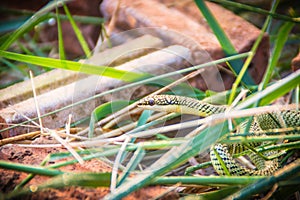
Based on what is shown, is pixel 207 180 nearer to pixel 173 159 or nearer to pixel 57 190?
pixel 173 159

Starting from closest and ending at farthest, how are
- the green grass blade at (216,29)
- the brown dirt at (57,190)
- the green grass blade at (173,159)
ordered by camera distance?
the green grass blade at (173,159), the brown dirt at (57,190), the green grass blade at (216,29)

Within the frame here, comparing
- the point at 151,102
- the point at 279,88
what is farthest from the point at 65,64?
the point at 279,88

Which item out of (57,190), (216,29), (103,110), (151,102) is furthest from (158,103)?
(57,190)

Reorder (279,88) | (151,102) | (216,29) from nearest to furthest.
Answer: (279,88), (216,29), (151,102)

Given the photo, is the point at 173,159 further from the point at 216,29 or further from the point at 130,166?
the point at 216,29

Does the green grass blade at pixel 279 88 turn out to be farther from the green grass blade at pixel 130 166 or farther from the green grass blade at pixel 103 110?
the green grass blade at pixel 103 110

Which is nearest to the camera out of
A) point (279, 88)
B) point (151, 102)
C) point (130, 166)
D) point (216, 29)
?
point (279, 88)

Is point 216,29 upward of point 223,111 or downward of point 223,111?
upward

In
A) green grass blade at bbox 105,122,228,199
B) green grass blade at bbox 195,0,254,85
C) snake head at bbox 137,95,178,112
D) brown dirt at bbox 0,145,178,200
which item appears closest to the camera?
green grass blade at bbox 105,122,228,199

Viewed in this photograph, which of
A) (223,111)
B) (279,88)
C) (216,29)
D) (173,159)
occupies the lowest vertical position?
(223,111)

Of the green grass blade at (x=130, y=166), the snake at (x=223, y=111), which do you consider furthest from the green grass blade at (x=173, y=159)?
the snake at (x=223, y=111)

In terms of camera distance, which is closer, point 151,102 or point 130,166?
point 130,166

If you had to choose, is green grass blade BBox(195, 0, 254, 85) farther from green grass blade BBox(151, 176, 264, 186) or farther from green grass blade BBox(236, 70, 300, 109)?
green grass blade BBox(151, 176, 264, 186)

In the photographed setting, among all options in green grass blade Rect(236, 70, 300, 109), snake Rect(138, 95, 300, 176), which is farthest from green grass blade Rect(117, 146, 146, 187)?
snake Rect(138, 95, 300, 176)
